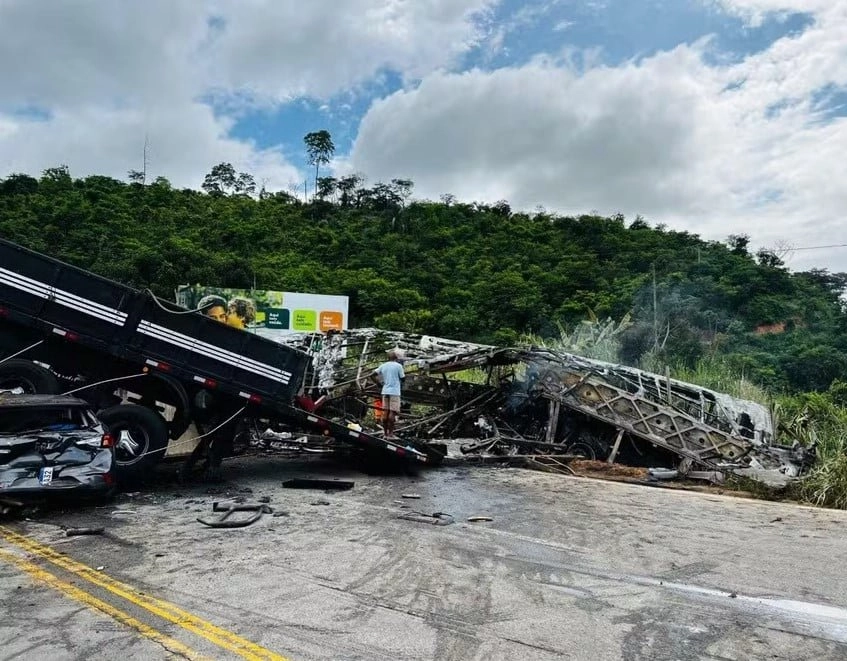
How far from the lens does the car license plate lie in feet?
23.7

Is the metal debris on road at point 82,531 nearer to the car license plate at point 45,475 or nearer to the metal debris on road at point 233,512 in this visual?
the car license plate at point 45,475

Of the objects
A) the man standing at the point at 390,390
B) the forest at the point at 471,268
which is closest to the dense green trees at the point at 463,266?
the forest at the point at 471,268

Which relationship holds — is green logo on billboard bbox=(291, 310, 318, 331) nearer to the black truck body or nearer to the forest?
the forest

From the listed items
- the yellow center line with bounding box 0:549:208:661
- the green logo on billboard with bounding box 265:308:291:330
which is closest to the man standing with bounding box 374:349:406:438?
the yellow center line with bounding box 0:549:208:661

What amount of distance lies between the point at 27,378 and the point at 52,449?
250 centimetres

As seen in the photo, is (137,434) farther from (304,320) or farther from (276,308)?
(304,320)

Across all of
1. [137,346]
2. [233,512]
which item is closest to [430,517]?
[233,512]

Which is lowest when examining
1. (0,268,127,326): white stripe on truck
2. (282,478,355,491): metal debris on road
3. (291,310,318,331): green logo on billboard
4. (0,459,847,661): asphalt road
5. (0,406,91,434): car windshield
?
(282,478,355,491): metal debris on road

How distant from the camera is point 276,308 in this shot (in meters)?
30.5

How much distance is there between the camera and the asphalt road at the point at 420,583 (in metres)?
4.24

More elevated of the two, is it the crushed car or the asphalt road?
the crushed car

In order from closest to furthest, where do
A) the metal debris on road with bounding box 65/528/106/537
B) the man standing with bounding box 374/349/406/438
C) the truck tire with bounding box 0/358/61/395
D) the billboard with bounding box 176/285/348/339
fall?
1. the metal debris on road with bounding box 65/528/106/537
2. the truck tire with bounding box 0/358/61/395
3. the man standing with bounding box 374/349/406/438
4. the billboard with bounding box 176/285/348/339

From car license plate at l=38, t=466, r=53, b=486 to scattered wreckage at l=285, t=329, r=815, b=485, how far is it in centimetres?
665

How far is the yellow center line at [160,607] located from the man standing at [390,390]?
719 centimetres
